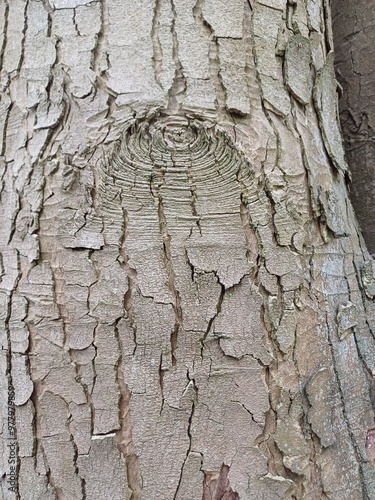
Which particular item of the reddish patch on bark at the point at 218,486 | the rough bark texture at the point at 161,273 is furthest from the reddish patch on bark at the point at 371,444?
the reddish patch on bark at the point at 218,486

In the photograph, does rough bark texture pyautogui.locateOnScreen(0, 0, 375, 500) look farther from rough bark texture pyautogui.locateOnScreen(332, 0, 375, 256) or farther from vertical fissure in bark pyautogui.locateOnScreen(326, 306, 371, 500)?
rough bark texture pyautogui.locateOnScreen(332, 0, 375, 256)

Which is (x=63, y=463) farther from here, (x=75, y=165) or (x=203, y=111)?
(x=203, y=111)

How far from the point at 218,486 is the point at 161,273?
356 mm

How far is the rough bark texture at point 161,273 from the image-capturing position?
34.3 inches

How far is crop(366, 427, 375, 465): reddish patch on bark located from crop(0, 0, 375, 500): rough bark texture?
0.04 feet

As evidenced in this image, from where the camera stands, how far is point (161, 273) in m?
0.88

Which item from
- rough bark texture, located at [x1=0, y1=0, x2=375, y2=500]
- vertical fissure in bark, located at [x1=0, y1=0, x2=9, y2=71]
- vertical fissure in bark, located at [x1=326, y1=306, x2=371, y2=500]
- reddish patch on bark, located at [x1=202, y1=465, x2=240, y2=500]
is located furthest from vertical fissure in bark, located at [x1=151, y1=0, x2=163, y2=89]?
reddish patch on bark, located at [x1=202, y1=465, x2=240, y2=500]

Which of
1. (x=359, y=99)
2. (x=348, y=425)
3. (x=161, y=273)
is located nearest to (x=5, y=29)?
(x=161, y=273)

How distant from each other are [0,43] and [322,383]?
828 mm

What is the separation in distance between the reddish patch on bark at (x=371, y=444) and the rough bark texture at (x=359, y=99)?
0.46 metres

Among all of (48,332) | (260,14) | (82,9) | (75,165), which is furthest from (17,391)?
(260,14)

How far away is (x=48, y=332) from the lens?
0.89 metres

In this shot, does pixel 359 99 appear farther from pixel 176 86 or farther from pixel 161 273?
pixel 161 273

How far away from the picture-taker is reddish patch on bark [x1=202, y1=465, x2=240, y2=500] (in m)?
0.87
